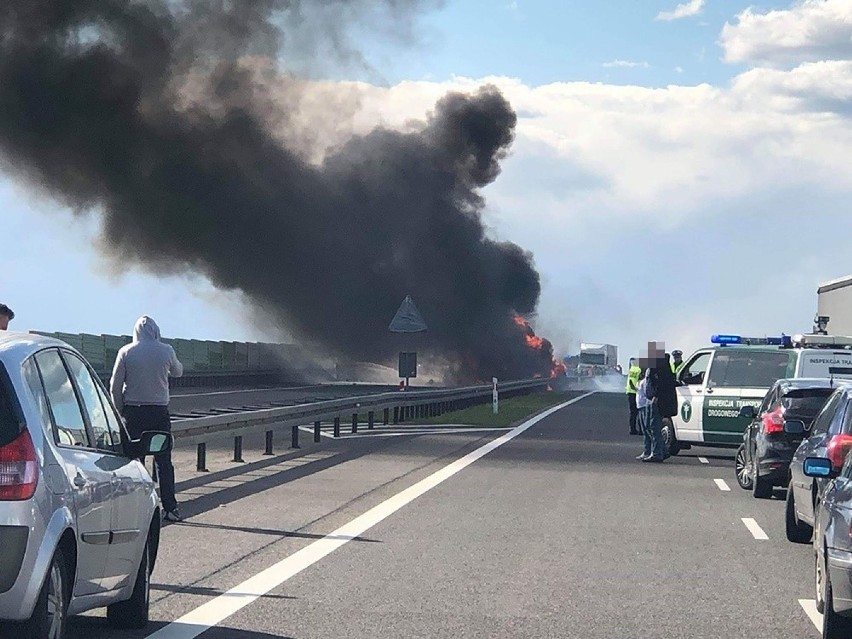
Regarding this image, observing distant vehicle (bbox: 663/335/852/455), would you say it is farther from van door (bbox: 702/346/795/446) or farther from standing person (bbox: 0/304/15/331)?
standing person (bbox: 0/304/15/331)

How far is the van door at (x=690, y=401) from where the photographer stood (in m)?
24.1

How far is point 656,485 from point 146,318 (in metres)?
7.59

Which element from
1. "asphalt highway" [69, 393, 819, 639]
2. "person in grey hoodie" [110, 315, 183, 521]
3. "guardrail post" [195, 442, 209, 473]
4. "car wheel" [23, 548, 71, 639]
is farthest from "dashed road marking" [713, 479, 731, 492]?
"car wheel" [23, 548, 71, 639]

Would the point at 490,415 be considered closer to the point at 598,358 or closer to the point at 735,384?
the point at 735,384

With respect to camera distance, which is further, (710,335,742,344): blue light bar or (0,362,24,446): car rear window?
(710,335,742,344): blue light bar

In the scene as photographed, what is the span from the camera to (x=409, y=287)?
8425 centimetres

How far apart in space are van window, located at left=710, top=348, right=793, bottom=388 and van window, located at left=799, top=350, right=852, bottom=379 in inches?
10.1

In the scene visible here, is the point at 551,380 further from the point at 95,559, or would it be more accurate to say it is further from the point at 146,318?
the point at 95,559

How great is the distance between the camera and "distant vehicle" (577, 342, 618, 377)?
351 feet

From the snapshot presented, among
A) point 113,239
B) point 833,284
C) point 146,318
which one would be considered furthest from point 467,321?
point 146,318

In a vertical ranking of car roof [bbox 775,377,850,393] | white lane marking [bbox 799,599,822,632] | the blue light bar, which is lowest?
white lane marking [bbox 799,599,822,632]

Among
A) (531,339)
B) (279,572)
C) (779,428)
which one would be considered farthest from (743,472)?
(531,339)

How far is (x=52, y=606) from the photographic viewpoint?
269 inches

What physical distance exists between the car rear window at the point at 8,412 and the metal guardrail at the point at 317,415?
32.6ft
